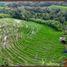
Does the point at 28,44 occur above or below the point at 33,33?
below

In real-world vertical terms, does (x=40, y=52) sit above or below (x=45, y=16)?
below

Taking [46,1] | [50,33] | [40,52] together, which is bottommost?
[40,52]

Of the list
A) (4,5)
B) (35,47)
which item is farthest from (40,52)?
(4,5)

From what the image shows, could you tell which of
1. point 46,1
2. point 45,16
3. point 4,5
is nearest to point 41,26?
point 45,16

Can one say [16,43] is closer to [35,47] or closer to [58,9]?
[35,47]
